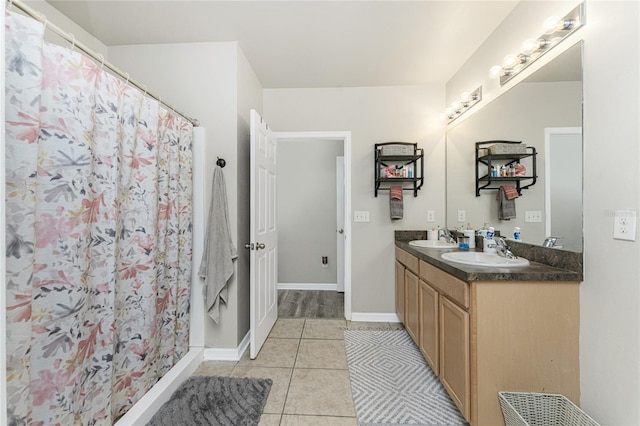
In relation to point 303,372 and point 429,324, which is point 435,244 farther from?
point 303,372

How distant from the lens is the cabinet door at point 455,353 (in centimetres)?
137

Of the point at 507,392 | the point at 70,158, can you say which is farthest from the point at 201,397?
the point at 507,392

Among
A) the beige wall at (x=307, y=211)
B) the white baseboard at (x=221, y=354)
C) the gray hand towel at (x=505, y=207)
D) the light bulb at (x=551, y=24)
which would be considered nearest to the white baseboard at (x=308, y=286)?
the beige wall at (x=307, y=211)

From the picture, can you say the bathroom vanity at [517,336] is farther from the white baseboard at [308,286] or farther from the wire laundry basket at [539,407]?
the white baseboard at [308,286]

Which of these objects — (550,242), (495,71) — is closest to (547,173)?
(550,242)

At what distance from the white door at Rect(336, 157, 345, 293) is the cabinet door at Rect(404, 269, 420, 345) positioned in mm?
1462

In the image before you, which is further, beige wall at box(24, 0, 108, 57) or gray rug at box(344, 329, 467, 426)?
beige wall at box(24, 0, 108, 57)

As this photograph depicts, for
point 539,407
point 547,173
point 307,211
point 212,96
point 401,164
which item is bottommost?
point 539,407

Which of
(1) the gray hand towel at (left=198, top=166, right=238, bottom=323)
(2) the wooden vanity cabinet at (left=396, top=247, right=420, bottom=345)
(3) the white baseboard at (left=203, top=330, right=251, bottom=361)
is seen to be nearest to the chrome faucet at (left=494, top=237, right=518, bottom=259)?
(2) the wooden vanity cabinet at (left=396, top=247, right=420, bottom=345)

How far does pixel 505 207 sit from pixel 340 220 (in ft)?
7.26

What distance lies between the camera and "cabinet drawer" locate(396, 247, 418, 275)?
7.15 feet

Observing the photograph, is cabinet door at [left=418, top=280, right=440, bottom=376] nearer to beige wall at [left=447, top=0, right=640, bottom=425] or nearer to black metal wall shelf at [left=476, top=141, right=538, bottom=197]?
beige wall at [left=447, top=0, right=640, bottom=425]

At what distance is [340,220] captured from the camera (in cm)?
388

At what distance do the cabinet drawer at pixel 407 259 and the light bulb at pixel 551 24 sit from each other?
1.59m
